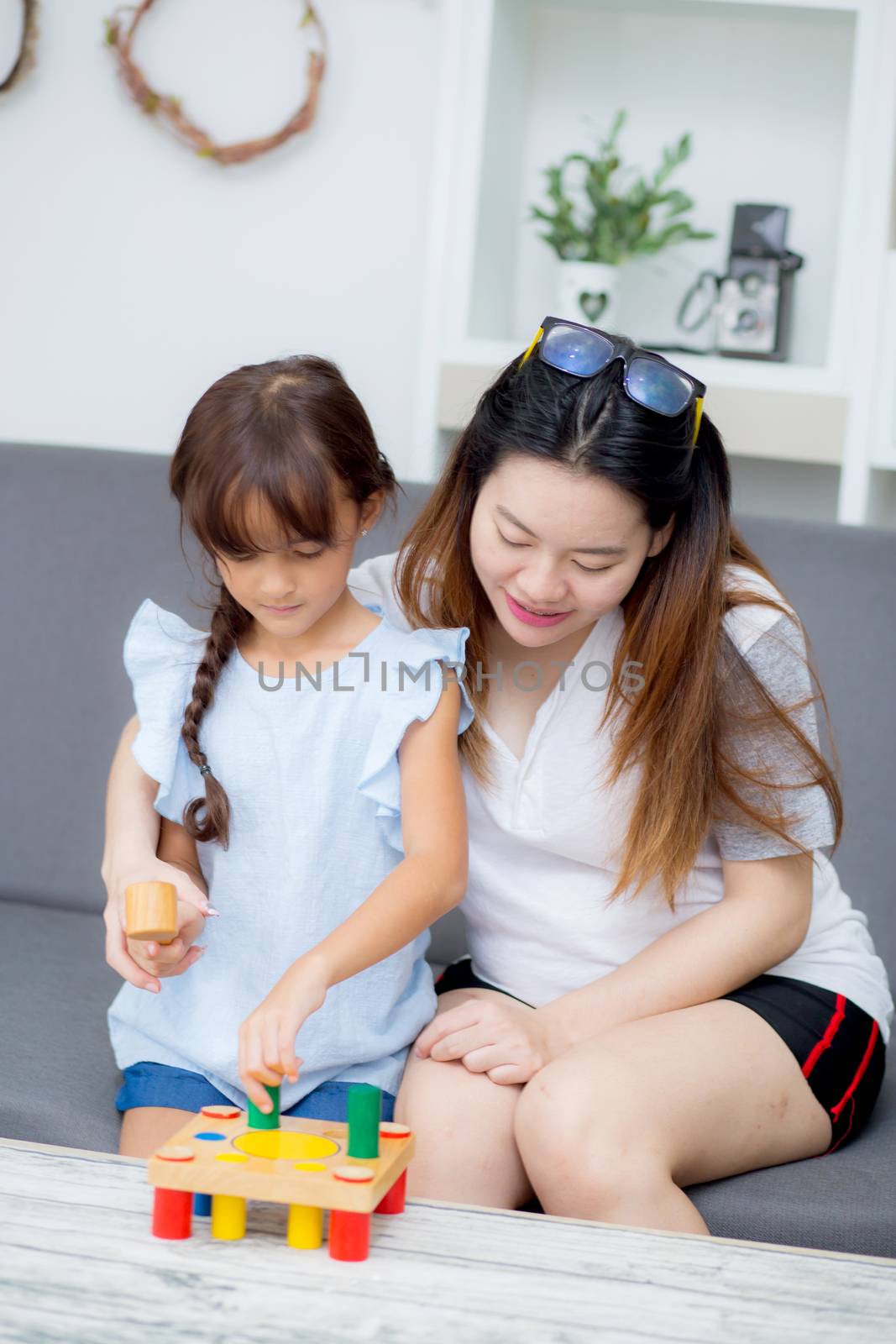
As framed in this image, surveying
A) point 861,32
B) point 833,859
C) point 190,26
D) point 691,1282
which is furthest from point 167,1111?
point 190,26

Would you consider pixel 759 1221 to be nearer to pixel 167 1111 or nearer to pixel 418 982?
pixel 418 982

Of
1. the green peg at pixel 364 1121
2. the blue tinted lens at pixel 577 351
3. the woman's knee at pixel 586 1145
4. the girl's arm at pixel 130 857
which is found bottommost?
the woman's knee at pixel 586 1145

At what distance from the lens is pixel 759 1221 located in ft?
3.64

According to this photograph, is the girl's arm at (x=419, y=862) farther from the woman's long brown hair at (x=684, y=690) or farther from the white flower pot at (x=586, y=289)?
the white flower pot at (x=586, y=289)

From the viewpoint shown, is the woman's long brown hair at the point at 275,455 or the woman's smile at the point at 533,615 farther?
the woman's smile at the point at 533,615

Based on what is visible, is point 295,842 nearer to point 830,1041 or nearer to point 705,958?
point 705,958

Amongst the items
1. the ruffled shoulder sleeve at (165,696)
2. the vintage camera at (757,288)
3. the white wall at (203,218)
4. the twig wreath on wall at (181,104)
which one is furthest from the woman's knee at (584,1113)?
the twig wreath on wall at (181,104)

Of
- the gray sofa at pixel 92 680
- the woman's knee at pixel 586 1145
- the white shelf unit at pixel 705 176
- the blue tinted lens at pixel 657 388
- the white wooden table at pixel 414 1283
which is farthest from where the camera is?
the white shelf unit at pixel 705 176

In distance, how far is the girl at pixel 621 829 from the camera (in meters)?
1.13

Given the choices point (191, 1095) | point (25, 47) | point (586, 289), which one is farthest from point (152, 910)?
point (25, 47)

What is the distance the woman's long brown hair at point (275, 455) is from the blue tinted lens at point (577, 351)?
17cm

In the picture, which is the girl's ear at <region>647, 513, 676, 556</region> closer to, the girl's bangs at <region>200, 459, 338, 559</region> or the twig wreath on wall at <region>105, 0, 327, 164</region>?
the girl's bangs at <region>200, 459, 338, 559</region>

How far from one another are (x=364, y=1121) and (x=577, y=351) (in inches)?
26.0

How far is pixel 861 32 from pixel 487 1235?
1.67 m
